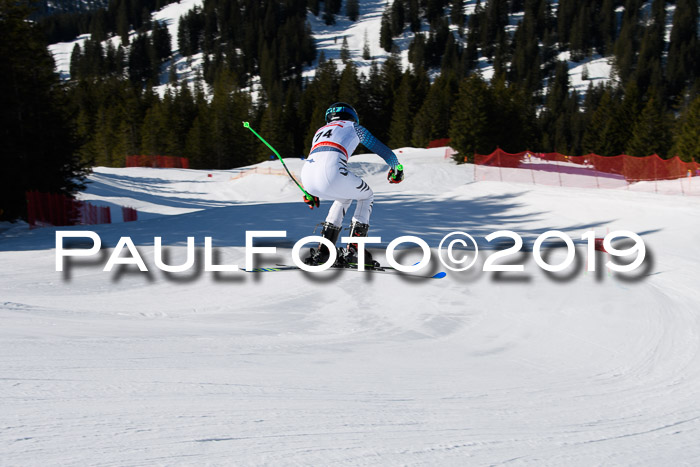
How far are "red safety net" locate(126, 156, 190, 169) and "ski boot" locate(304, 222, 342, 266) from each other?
235 feet

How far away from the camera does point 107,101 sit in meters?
100

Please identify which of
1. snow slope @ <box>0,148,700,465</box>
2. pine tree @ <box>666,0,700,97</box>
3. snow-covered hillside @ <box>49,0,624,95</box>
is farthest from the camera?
snow-covered hillside @ <box>49,0,624,95</box>

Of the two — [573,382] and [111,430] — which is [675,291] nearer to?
[573,382]

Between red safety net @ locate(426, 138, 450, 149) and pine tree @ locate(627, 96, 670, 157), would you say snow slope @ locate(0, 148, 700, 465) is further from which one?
pine tree @ locate(627, 96, 670, 157)

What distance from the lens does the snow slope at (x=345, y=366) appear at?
2.22m

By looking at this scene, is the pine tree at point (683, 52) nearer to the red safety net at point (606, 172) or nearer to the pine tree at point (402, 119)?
the pine tree at point (402, 119)

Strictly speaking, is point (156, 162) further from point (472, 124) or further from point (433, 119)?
point (472, 124)

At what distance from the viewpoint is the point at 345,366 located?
3.68 meters

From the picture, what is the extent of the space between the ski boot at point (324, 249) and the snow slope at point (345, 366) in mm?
263

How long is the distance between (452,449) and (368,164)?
46323 mm

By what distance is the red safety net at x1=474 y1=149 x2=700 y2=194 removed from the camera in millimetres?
26531

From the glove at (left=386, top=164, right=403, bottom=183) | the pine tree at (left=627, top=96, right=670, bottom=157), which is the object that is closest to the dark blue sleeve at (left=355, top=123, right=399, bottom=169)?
the glove at (left=386, top=164, right=403, bottom=183)

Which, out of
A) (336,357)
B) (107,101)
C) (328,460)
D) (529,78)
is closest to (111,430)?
(328,460)

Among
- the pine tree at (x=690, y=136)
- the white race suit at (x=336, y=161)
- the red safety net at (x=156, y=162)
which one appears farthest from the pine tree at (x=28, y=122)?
the pine tree at (x=690, y=136)
